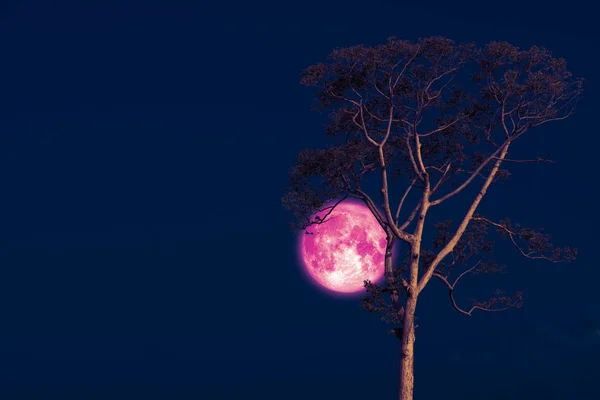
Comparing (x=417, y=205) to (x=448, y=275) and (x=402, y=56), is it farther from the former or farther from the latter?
(x=402, y=56)

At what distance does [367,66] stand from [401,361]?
497 inches

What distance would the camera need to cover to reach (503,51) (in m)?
39.1

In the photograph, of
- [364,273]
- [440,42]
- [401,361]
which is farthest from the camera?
[364,273]

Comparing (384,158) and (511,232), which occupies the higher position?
(384,158)

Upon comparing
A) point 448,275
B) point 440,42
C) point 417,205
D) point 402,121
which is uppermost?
point 440,42

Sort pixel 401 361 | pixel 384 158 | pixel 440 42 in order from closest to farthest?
pixel 401 361 < pixel 440 42 < pixel 384 158

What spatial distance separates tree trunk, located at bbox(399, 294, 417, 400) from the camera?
3541 centimetres

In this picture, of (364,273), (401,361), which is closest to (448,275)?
(401,361)

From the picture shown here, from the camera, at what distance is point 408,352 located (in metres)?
35.8

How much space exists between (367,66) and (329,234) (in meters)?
12.3

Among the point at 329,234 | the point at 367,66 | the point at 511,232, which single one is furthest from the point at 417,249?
the point at 329,234

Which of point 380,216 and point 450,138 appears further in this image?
point 450,138

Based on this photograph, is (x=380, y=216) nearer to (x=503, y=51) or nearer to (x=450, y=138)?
(x=450, y=138)

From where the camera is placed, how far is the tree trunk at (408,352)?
3541 centimetres
